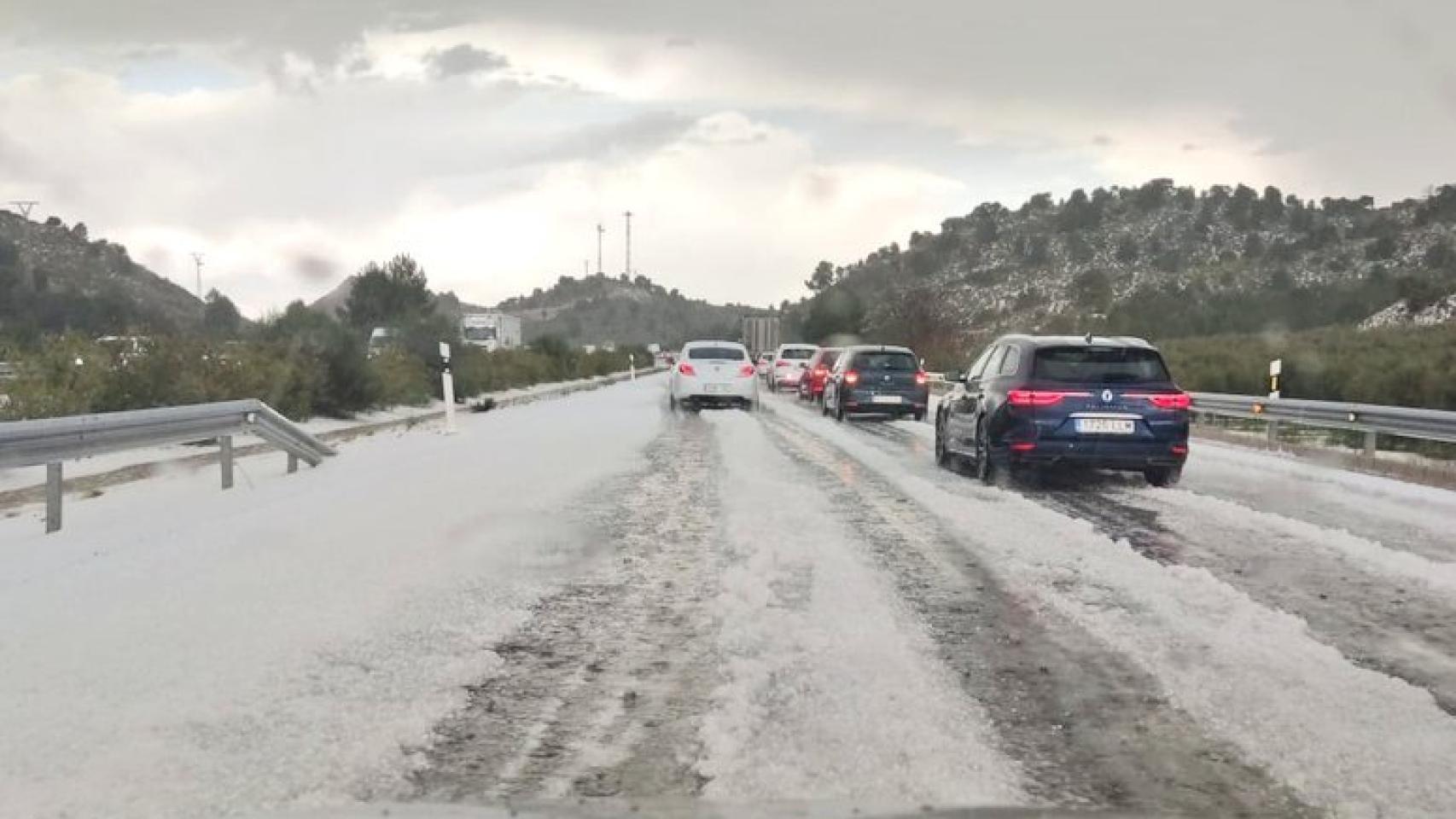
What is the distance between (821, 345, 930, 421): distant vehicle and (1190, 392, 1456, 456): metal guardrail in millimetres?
5551

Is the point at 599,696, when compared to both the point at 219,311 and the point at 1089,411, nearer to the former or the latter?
the point at 1089,411

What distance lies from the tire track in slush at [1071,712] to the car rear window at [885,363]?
55.7 feet

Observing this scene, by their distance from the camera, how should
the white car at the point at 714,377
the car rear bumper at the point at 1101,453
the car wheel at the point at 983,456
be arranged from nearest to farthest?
the car rear bumper at the point at 1101,453
the car wheel at the point at 983,456
the white car at the point at 714,377

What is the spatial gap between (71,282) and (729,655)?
122 metres

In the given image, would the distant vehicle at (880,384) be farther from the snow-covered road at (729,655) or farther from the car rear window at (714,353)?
the snow-covered road at (729,655)

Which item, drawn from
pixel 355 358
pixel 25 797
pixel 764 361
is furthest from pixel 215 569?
pixel 764 361

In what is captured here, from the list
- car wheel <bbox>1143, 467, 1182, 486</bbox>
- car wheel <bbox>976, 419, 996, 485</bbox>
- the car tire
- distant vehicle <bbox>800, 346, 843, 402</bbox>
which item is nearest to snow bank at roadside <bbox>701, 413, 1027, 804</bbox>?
car wheel <bbox>976, 419, 996, 485</bbox>

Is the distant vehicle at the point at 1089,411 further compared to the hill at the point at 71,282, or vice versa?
the hill at the point at 71,282

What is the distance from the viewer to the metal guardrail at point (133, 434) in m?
9.05

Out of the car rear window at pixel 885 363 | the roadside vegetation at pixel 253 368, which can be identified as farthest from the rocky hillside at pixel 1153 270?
the car rear window at pixel 885 363

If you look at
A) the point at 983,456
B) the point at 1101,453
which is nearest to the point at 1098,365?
the point at 1101,453

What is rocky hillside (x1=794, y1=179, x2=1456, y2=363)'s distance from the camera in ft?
275

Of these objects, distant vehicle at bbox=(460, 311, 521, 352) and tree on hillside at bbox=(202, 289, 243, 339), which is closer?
distant vehicle at bbox=(460, 311, 521, 352)

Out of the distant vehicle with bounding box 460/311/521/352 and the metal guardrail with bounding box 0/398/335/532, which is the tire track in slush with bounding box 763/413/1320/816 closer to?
the metal guardrail with bounding box 0/398/335/532
